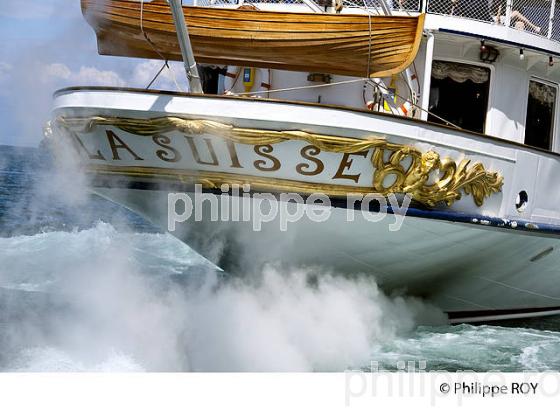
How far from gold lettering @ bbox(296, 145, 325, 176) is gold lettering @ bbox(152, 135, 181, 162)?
117 centimetres

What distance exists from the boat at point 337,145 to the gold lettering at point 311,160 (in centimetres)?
2

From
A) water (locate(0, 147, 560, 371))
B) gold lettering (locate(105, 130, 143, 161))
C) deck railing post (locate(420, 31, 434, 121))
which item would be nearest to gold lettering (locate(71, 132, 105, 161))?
gold lettering (locate(105, 130, 143, 161))

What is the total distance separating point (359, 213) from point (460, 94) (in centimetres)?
281

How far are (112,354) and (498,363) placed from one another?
4.08m

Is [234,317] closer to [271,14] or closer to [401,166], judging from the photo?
[401,166]

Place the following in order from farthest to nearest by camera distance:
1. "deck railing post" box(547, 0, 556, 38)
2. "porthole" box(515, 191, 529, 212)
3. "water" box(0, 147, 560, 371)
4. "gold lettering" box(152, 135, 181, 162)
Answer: "deck railing post" box(547, 0, 556, 38), "porthole" box(515, 191, 529, 212), "water" box(0, 147, 560, 371), "gold lettering" box(152, 135, 181, 162)

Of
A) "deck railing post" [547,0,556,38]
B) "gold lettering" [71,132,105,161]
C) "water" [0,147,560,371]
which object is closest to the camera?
"gold lettering" [71,132,105,161]

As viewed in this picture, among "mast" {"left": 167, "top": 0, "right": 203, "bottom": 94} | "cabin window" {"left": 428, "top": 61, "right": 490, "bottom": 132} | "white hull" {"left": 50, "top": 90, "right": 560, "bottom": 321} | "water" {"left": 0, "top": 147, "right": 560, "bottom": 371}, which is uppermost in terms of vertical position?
"mast" {"left": 167, "top": 0, "right": 203, "bottom": 94}

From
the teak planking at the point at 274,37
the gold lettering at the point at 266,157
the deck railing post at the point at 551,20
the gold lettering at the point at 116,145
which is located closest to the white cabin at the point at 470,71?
the deck railing post at the point at 551,20

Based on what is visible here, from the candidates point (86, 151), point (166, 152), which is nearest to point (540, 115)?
point (166, 152)

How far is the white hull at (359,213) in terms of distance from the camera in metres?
7.62

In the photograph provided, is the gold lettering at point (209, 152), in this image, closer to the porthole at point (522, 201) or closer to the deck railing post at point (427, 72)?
the deck railing post at point (427, 72)

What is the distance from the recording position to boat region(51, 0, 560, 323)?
25.1ft

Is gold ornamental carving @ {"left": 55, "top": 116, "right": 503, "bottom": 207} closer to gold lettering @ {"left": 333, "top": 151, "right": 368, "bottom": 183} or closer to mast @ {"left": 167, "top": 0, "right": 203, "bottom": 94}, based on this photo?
gold lettering @ {"left": 333, "top": 151, "right": 368, "bottom": 183}
